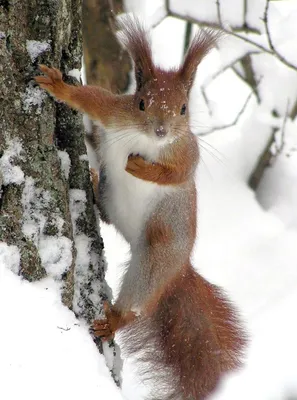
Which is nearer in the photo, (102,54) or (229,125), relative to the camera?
(229,125)

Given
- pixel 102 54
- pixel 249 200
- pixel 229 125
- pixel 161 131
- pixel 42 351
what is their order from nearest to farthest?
pixel 42 351
pixel 161 131
pixel 229 125
pixel 249 200
pixel 102 54

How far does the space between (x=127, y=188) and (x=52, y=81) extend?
33cm

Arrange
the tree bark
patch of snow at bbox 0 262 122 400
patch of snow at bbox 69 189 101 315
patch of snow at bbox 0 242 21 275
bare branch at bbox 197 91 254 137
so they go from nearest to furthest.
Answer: patch of snow at bbox 0 262 122 400 → patch of snow at bbox 0 242 21 275 → patch of snow at bbox 69 189 101 315 → bare branch at bbox 197 91 254 137 → the tree bark

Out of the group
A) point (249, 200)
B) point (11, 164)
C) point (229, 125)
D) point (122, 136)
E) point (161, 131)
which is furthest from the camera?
point (249, 200)

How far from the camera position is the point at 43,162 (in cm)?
127

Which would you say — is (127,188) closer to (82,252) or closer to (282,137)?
(82,252)

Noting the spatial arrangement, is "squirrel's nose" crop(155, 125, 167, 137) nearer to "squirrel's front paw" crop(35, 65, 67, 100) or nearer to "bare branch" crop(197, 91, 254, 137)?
"squirrel's front paw" crop(35, 65, 67, 100)

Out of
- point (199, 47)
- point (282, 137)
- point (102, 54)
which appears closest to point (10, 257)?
point (199, 47)

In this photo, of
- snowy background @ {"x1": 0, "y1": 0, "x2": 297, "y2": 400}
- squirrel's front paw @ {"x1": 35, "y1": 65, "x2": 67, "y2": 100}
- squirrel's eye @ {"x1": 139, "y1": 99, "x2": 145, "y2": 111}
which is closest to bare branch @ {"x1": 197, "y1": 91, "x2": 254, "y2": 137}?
snowy background @ {"x1": 0, "y1": 0, "x2": 297, "y2": 400}

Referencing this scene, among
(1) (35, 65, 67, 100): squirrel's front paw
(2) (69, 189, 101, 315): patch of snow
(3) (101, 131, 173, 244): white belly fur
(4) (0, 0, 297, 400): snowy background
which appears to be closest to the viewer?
(1) (35, 65, 67, 100): squirrel's front paw

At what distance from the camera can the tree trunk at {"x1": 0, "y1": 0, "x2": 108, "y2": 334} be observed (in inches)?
47.6

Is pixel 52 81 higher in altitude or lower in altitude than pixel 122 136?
higher

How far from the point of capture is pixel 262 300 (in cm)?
230

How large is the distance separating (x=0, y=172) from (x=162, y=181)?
1.19ft
